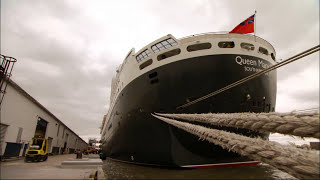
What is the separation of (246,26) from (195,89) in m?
4.58

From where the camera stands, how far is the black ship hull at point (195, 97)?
27.9ft

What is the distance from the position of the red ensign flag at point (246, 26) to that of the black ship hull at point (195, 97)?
1591mm

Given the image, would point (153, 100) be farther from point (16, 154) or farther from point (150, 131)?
point (16, 154)

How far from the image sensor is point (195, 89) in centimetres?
868

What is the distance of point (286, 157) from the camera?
1812 millimetres

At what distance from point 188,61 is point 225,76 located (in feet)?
6.21

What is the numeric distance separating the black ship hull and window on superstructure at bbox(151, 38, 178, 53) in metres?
1.19

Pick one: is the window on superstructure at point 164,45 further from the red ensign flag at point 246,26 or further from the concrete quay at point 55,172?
the concrete quay at point 55,172

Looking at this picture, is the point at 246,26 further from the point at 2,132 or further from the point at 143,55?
the point at 2,132

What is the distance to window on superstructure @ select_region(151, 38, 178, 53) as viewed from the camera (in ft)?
32.4

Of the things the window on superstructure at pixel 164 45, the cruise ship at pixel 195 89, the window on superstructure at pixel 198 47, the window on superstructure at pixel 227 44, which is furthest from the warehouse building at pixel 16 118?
the window on superstructure at pixel 227 44

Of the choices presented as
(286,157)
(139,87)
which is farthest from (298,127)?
(139,87)

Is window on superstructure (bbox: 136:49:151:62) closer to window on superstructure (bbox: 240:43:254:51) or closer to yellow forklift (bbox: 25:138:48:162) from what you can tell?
window on superstructure (bbox: 240:43:254:51)

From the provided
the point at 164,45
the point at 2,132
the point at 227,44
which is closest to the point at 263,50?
the point at 227,44
